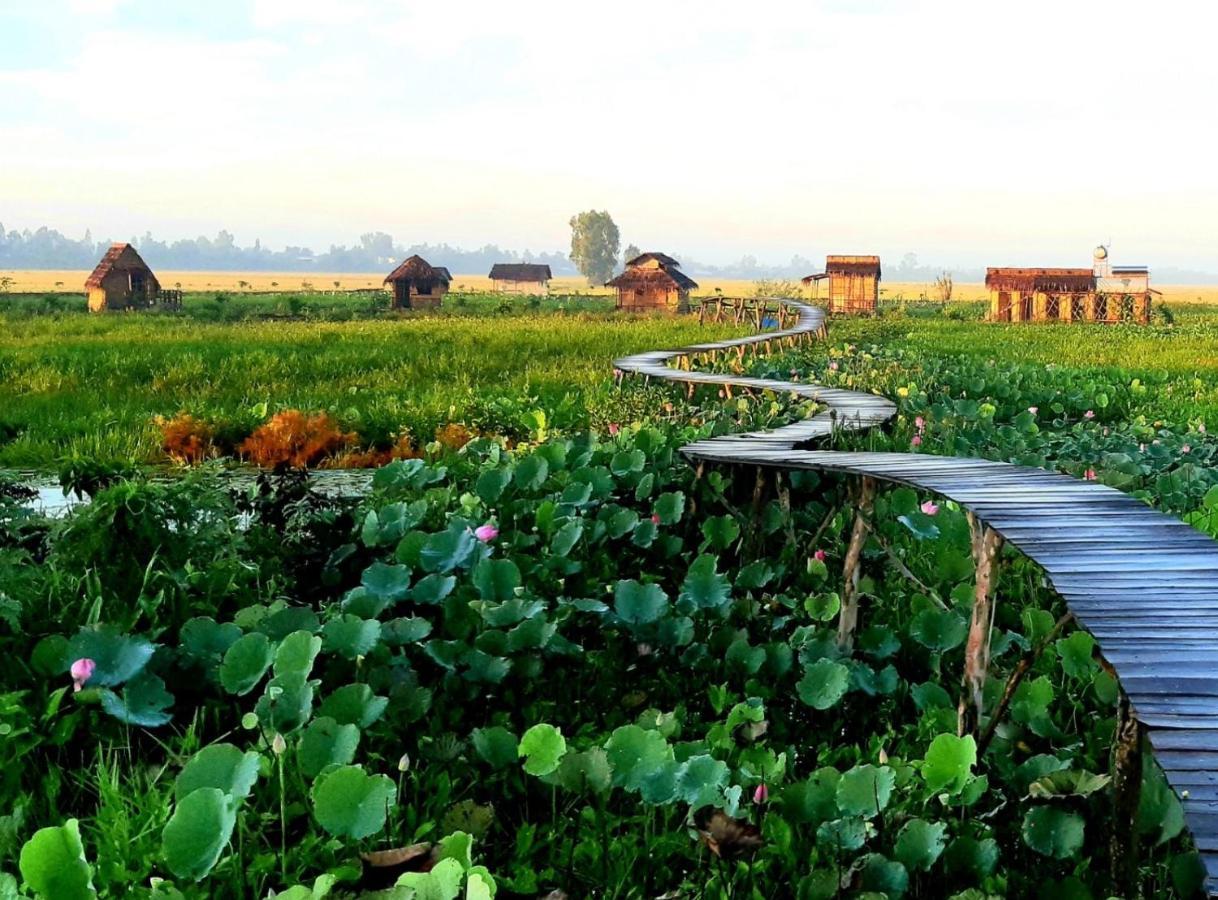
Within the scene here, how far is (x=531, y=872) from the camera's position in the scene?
240cm

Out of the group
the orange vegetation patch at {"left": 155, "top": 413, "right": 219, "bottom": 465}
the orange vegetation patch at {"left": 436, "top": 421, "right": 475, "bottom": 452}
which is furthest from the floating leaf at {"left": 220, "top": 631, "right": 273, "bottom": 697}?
the orange vegetation patch at {"left": 436, "top": 421, "right": 475, "bottom": 452}

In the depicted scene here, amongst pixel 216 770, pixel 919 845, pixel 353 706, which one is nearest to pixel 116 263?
pixel 353 706

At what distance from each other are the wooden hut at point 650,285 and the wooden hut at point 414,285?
7656mm

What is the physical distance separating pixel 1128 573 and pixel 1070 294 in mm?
38850

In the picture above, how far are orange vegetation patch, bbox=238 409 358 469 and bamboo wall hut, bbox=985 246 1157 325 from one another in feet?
110

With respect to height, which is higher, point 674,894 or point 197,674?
point 197,674

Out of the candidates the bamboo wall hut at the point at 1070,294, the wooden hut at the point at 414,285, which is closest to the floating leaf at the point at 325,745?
the bamboo wall hut at the point at 1070,294

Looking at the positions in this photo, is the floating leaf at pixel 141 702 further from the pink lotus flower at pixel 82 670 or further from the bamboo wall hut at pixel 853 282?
the bamboo wall hut at pixel 853 282

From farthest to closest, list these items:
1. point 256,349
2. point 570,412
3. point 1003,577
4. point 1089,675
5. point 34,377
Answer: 1. point 256,349
2. point 34,377
3. point 570,412
4. point 1003,577
5. point 1089,675

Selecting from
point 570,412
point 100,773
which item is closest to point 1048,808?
point 100,773

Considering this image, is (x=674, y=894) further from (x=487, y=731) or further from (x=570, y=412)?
(x=570, y=412)

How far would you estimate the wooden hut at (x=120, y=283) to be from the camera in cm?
3872

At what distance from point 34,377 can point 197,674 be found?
36.6ft

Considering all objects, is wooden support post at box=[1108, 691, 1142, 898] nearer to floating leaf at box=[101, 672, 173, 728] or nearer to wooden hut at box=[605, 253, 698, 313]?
floating leaf at box=[101, 672, 173, 728]
